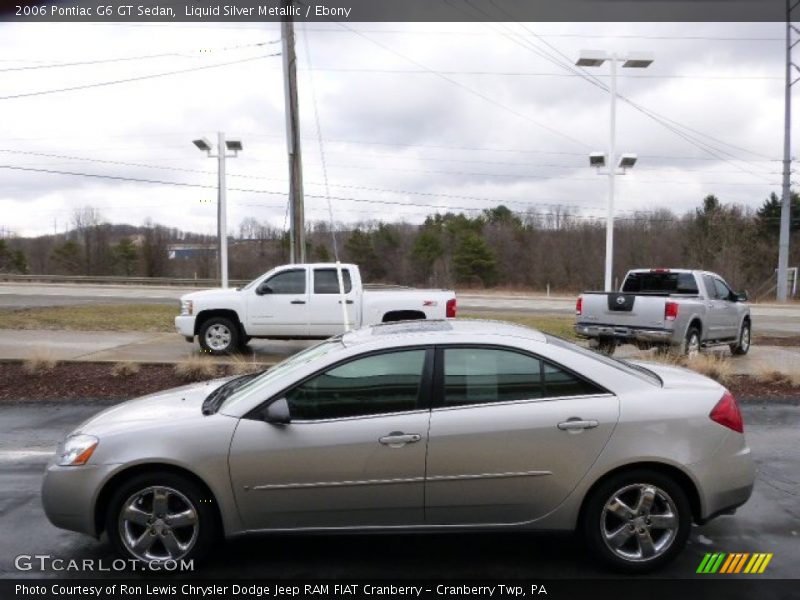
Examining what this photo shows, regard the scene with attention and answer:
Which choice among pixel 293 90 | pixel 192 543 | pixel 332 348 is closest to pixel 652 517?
pixel 332 348

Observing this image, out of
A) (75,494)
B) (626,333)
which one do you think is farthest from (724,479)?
(626,333)

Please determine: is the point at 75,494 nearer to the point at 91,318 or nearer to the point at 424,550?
the point at 424,550

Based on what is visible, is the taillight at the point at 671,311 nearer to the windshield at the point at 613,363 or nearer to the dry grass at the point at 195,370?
the windshield at the point at 613,363

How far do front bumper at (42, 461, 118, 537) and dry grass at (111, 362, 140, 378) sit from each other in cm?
581

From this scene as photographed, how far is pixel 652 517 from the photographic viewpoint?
3.81 metres

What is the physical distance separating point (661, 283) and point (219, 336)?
8579 millimetres

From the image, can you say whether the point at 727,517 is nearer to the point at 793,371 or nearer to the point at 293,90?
the point at 793,371

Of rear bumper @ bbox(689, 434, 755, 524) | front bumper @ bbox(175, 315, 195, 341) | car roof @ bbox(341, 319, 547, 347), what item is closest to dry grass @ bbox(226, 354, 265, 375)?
front bumper @ bbox(175, 315, 195, 341)

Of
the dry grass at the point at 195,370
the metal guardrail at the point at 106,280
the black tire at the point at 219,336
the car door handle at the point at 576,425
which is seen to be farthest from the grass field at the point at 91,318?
the metal guardrail at the point at 106,280

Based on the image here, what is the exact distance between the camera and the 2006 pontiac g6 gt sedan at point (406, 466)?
3750 millimetres

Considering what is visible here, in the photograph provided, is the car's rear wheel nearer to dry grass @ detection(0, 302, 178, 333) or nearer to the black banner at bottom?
dry grass @ detection(0, 302, 178, 333)

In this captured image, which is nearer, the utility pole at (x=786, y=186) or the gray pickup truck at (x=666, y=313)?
the gray pickup truck at (x=666, y=313)

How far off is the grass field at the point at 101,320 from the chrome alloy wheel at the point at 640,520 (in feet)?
38.1

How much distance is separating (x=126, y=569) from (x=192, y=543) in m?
0.43
